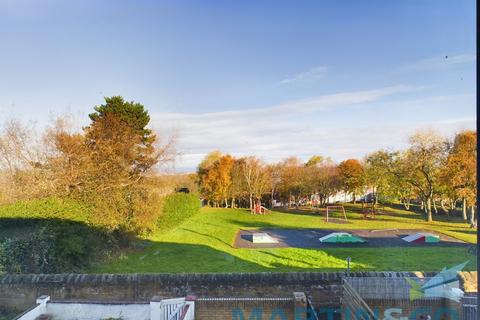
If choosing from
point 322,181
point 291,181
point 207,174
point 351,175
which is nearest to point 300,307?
point 322,181

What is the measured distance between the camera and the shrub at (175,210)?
18053 mm

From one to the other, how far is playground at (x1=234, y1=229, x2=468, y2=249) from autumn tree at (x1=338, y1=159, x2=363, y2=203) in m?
11.7

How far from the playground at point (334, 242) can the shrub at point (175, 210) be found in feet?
12.7

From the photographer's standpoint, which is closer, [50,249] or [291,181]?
[50,249]

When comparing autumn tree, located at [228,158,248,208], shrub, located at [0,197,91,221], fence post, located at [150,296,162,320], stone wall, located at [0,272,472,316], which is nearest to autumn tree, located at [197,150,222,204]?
autumn tree, located at [228,158,248,208]

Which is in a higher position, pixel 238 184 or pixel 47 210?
pixel 238 184

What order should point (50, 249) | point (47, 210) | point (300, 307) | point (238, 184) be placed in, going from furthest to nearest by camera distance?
1. point (238, 184)
2. point (47, 210)
3. point (50, 249)
4. point (300, 307)

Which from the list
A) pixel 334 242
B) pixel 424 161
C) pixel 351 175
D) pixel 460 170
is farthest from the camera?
pixel 351 175

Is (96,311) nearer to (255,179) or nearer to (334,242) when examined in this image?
(334,242)

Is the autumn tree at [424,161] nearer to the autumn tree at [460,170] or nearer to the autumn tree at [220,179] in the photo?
the autumn tree at [460,170]

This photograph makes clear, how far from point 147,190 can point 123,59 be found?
21.7 feet

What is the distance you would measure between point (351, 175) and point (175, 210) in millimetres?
17852

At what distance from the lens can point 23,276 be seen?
674 centimetres

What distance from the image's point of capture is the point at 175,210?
19734 mm
